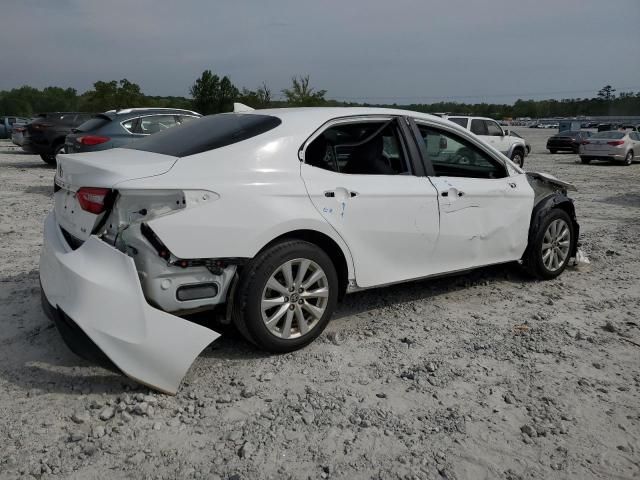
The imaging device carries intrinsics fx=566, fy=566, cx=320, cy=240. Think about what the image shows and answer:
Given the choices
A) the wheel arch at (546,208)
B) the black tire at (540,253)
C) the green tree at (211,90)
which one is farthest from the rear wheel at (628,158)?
the green tree at (211,90)

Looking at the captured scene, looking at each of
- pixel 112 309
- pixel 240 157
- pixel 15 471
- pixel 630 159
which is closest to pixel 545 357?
pixel 240 157

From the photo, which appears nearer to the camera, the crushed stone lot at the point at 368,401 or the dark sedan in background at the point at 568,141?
the crushed stone lot at the point at 368,401

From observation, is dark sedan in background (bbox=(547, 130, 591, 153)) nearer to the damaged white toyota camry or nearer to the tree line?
the tree line

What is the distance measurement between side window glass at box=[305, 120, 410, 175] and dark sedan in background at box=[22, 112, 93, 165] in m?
13.9

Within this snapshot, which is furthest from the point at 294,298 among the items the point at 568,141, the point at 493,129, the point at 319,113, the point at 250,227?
the point at 568,141

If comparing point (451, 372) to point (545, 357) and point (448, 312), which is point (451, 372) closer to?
point (545, 357)

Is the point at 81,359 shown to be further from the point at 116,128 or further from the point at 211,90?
the point at 211,90

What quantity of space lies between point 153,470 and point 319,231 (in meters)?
1.74

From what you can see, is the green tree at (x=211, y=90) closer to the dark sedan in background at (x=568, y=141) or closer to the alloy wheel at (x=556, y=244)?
the dark sedan in background at (x=568, y=141)

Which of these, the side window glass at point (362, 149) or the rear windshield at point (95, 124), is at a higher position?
the rear windshield at point (95, 124)

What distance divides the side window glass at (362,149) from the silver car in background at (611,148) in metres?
19.9

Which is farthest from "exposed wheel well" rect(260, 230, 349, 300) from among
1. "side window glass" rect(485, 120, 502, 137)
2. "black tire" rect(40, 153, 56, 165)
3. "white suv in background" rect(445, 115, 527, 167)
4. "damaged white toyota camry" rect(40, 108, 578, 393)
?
"side window glass" rect(485, 120, 502, 137)

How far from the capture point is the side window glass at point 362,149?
3.96 meters

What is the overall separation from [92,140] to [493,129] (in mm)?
13615
